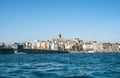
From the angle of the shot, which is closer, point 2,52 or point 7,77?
point 7,77

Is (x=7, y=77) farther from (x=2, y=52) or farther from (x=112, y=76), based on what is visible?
(x=2, y=52)

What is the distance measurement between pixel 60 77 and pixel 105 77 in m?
3.83

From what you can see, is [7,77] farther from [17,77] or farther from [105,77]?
[105,77]

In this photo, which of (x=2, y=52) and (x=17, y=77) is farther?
(x=2, y=52)

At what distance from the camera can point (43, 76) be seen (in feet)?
89.8

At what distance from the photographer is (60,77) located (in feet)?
87.5

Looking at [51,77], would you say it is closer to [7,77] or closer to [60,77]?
[60,77]

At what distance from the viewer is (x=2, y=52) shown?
19875 cm

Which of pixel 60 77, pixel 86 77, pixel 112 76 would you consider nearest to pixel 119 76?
pixel 112 76

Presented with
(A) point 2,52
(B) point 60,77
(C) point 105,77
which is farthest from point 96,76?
(A) point 2,52

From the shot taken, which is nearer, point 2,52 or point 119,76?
point 119,76

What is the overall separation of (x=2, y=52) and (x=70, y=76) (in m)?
176

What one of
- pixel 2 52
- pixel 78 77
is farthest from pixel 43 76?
pixel 2 52

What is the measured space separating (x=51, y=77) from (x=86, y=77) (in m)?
2.97
